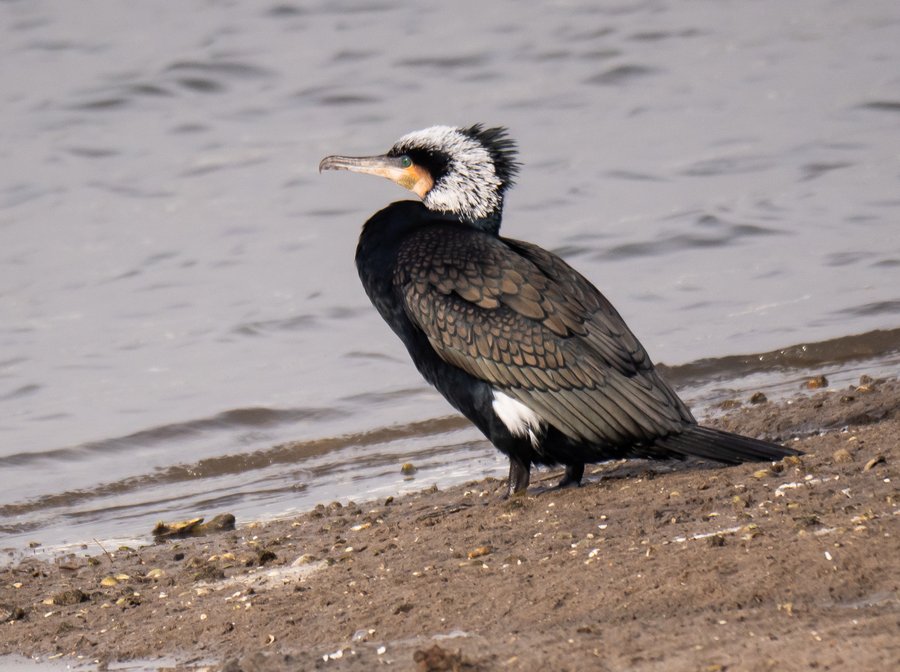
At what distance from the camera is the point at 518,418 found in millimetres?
6184

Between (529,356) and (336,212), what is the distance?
649 cm

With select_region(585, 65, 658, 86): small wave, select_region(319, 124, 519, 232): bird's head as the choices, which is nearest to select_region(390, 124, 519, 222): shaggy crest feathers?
select_region(319, 124, 519, 232): bird's head

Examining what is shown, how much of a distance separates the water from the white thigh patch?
1.30 metres

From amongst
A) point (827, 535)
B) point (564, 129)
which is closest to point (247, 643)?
point (827, 535)

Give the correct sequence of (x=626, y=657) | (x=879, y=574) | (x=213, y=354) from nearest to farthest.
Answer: (x=626, y=657), (x=879, y=574), (x=213, y=354)

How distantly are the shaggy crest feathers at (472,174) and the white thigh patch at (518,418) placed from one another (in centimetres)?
105

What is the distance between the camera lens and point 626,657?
387 cm

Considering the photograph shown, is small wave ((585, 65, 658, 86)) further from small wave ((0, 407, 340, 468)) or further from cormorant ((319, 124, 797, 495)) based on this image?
cormorant ((319, 124, 797, 495))

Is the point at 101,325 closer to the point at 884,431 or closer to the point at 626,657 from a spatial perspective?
the point at 884,431

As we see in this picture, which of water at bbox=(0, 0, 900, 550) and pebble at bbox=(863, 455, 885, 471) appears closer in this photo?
pebble at bbox=(863, 455, 885, 471)

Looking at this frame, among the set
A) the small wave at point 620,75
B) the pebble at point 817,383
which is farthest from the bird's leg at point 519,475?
the small wave at point 620,75

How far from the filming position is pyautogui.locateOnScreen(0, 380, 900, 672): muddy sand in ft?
13.1

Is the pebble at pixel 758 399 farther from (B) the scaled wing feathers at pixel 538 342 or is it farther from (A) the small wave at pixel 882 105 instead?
(A) the small wave at pixel 882 105

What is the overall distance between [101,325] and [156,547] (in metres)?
4.03
